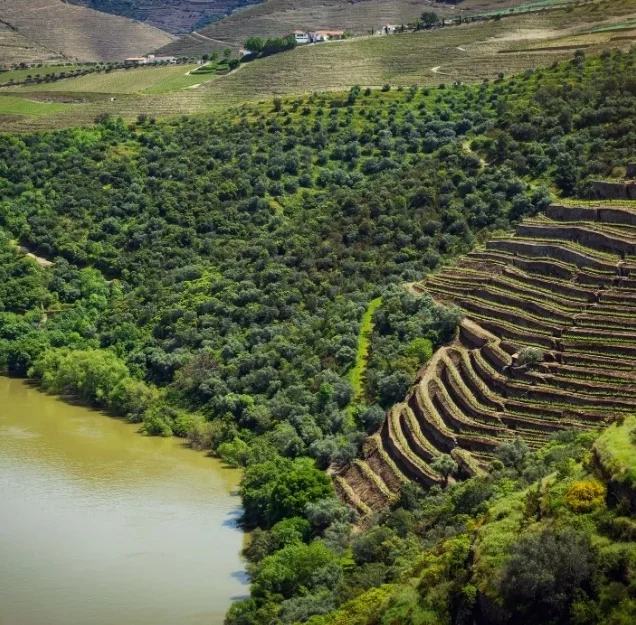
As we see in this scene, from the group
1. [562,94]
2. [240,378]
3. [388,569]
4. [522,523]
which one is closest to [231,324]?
[240,378]

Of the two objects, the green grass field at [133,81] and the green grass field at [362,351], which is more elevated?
the green grass field at [133,81]

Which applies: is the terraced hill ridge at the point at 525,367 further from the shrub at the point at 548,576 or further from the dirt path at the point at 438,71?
the dirt path at the point at 438,71

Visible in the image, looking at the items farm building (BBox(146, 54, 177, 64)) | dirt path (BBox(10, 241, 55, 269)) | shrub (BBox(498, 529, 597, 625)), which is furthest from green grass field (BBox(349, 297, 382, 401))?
farm building (BBox(146, 54, 177, 64))

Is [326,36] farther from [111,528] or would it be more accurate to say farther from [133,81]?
[111,528]

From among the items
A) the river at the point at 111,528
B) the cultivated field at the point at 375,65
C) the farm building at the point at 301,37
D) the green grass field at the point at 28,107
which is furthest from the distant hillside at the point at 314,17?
the river at the point at 111,528

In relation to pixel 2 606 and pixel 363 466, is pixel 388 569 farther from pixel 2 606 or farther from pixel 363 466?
pixel 2 606

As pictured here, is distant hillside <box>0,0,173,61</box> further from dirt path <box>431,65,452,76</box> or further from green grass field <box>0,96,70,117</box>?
dirt path <box>431,65,452,76</box>
